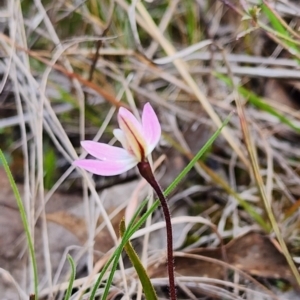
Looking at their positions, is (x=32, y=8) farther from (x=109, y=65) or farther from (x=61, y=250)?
(x=61, y=250)

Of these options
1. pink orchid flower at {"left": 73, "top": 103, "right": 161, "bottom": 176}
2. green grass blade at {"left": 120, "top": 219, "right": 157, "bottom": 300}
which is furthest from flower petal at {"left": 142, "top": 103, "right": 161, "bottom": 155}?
green grass blade at {"left": 120, "top": 219, "right": 157, "bottom": 300}

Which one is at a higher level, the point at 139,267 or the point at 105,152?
the point at 105,152

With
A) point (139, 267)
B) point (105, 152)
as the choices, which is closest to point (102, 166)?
point (105, 152)

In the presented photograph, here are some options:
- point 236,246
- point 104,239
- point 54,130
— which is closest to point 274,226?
point 236,246

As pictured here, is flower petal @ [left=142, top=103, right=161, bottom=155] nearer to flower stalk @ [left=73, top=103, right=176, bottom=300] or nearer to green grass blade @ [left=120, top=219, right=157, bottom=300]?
flower stalk @ [left=73, top=103, right=176, bottom=300]

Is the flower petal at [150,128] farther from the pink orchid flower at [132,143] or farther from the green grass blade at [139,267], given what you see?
the green grass blade at [139,267]

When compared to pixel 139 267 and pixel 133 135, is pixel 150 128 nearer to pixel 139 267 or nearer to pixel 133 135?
pixel 133 135

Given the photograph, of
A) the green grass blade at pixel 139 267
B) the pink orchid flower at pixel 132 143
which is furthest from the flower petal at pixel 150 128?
the green grass blade at pixel 139 267
